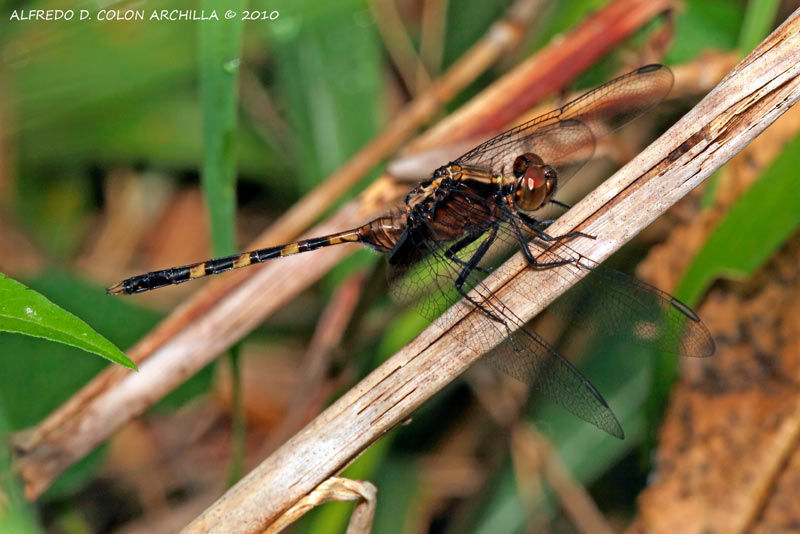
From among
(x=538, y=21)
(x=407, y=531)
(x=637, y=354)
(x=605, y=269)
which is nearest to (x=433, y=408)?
(x=407, y=531)

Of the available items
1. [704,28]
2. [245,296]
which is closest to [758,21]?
[704,28]

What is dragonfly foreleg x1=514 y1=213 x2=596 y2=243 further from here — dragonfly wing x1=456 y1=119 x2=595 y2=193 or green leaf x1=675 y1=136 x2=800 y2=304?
green leaf x1=675 y1=136 x2=800 y2=304

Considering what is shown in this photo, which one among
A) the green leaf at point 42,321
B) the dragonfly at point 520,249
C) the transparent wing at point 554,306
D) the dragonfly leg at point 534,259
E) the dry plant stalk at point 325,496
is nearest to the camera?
the green leaf at point 42,321

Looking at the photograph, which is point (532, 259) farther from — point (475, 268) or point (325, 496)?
point (325, 496)

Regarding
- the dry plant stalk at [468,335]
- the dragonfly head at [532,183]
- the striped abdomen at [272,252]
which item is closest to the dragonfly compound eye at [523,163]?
the dragonfly head at [532,183]

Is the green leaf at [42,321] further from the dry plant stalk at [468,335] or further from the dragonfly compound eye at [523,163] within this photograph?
the dragonfly compound eye at [523,163]

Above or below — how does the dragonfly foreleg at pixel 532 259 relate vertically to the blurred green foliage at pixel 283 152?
below

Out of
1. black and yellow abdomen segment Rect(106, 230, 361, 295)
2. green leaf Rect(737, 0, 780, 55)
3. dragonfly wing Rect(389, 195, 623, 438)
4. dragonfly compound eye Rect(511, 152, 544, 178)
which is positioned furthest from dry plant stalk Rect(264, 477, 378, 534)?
green leaf Rect(737, 0, 780, 55)
